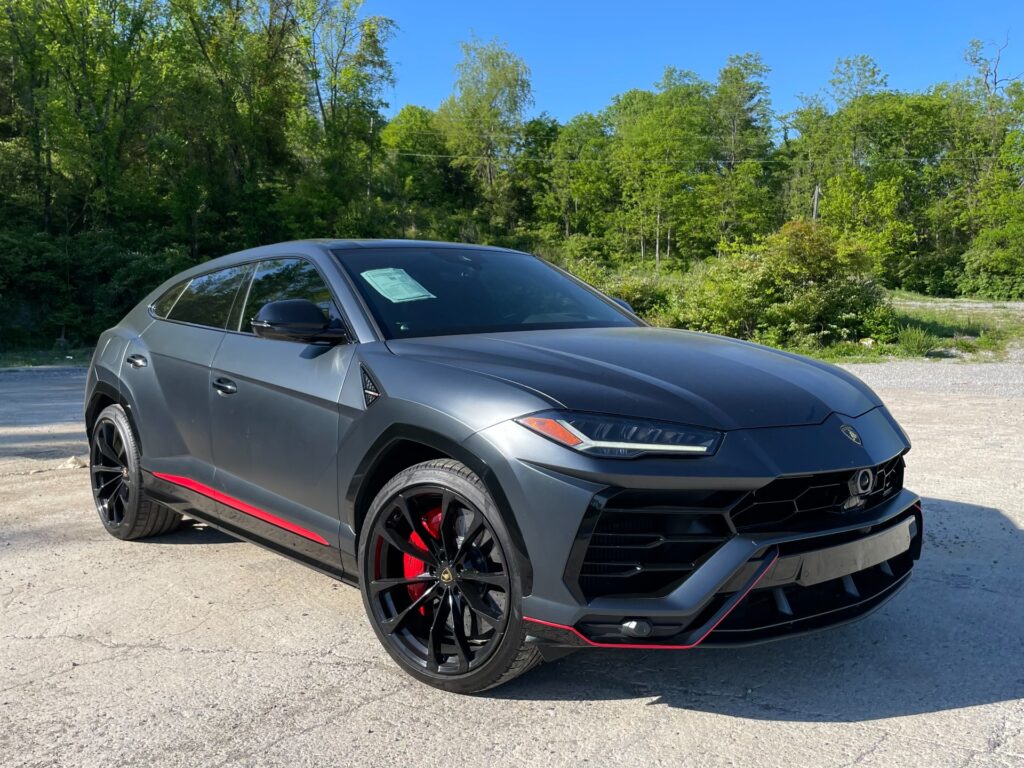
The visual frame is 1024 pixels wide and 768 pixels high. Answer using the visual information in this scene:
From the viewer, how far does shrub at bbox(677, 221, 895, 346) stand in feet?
60.6

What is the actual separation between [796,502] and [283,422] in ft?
6.40

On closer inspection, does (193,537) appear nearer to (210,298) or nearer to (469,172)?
(210,298)

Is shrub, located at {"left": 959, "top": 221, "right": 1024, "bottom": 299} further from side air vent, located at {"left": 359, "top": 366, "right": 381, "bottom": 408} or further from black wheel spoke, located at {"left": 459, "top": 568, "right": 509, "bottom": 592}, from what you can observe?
black wheel spoke, located at {"left": 459, "top": 568, "right": 509, "bottom": 592}

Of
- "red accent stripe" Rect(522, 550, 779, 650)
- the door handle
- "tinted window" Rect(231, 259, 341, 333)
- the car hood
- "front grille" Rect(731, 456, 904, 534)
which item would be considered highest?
"tinted window" Rect(231, 259, 341, 333)

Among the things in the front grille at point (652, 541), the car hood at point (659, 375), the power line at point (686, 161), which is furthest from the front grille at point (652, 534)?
the power line at point (686, 161)

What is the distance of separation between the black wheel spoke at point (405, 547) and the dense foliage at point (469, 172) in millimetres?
16894

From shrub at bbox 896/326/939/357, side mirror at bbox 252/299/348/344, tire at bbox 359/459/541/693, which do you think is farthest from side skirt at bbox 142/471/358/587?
shrub at bbox 896/326/939/357

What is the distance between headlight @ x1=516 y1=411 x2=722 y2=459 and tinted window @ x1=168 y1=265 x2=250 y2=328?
217cm

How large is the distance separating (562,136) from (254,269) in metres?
72.2

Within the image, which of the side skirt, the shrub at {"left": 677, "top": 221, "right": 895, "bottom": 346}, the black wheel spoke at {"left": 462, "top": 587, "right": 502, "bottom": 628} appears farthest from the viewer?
the shrub at {"left": 677, "top": 221, "right": 895, "bottom": 346}

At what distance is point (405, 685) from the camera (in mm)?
2852

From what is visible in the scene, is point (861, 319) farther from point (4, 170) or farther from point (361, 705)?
point (4, 170)

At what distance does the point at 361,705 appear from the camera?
270cm

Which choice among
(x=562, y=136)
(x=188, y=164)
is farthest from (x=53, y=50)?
(x=562, y=136)
